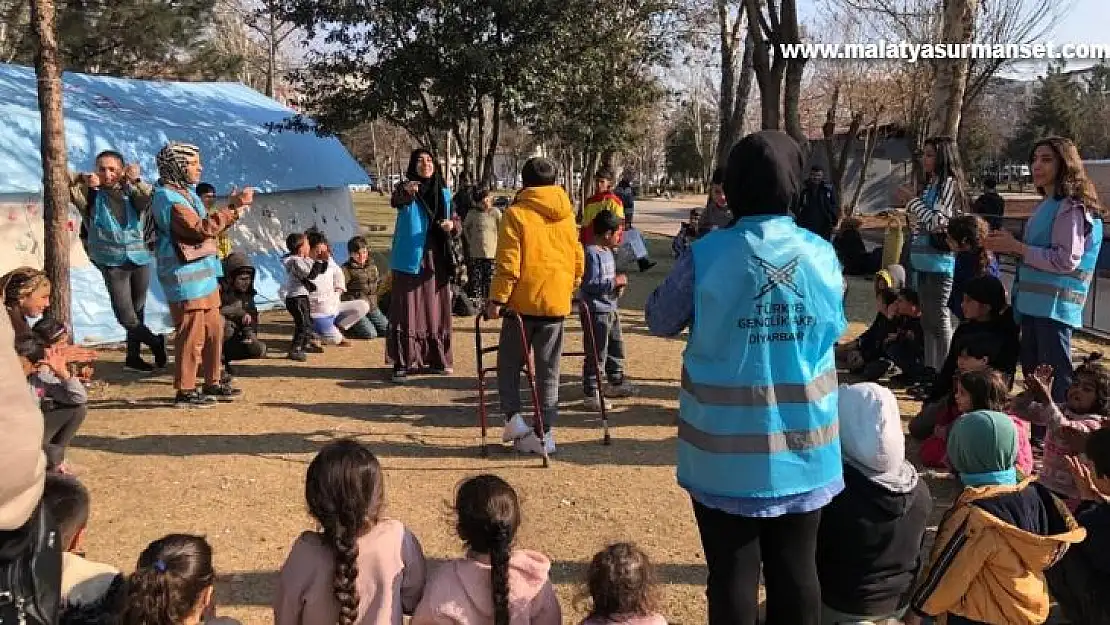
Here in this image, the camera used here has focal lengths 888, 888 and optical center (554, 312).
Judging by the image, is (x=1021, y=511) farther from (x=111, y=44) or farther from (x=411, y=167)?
(x=111, y=44)

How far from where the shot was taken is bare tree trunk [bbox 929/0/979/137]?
9328mm

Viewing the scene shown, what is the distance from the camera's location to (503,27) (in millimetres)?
11172

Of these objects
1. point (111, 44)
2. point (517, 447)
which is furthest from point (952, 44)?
point (111, 44)

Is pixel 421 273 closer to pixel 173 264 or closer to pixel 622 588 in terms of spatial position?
pixel 173 264

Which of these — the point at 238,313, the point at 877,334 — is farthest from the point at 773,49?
the point at 238,313

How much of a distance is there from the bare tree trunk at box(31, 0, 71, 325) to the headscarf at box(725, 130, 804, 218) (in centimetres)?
602

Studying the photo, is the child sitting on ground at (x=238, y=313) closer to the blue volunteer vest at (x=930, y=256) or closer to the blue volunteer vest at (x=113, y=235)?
the blue volunteer vest at (x=113, y=235)

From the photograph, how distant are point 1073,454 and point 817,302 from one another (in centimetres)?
200

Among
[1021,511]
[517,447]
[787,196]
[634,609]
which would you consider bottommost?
[517,447]

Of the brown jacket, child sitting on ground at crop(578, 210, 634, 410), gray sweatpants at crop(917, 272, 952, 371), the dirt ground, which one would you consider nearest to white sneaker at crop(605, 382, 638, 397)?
the dirt ground

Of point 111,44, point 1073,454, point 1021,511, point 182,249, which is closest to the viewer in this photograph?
point 1021,511

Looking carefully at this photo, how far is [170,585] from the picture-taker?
7.82 feet

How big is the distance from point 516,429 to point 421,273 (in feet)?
8.41

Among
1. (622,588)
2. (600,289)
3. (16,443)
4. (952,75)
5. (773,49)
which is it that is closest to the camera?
(16,443)
